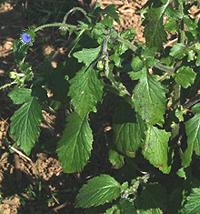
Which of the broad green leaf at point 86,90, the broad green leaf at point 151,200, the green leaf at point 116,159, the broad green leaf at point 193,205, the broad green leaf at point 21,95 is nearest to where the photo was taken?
the broad green leaf at point 86,90

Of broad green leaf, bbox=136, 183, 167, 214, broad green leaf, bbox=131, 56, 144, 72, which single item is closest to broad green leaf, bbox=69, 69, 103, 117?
broad green leaf, bbox=131, 56, 144, 72

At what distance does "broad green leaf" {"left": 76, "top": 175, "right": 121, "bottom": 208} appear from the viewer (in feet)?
9.09

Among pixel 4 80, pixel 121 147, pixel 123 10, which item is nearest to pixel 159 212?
pixel 121 147

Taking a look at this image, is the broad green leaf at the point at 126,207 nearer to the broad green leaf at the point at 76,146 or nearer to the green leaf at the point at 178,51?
the broad green leaf at the point at 76,146

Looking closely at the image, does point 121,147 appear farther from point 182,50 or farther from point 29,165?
point 29,165

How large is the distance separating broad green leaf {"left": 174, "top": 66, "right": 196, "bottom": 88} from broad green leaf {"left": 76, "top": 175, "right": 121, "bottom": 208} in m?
0.52

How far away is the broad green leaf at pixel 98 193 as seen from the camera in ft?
9.09

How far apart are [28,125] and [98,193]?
1.30 ft

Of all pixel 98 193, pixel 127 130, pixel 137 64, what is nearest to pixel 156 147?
pixel 127 130

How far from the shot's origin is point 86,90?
7.91 ft

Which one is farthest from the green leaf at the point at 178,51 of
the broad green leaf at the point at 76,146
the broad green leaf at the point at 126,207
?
the broad green leaf at the point at 126,207

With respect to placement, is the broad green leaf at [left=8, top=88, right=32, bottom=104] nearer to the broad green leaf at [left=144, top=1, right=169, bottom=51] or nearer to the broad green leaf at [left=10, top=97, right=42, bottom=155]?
the broad green leaf at [left=10, top=97, right=42, bottom=155]

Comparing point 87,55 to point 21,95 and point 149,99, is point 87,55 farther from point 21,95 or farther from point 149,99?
point 21,95

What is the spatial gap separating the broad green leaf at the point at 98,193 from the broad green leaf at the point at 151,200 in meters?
0.14
